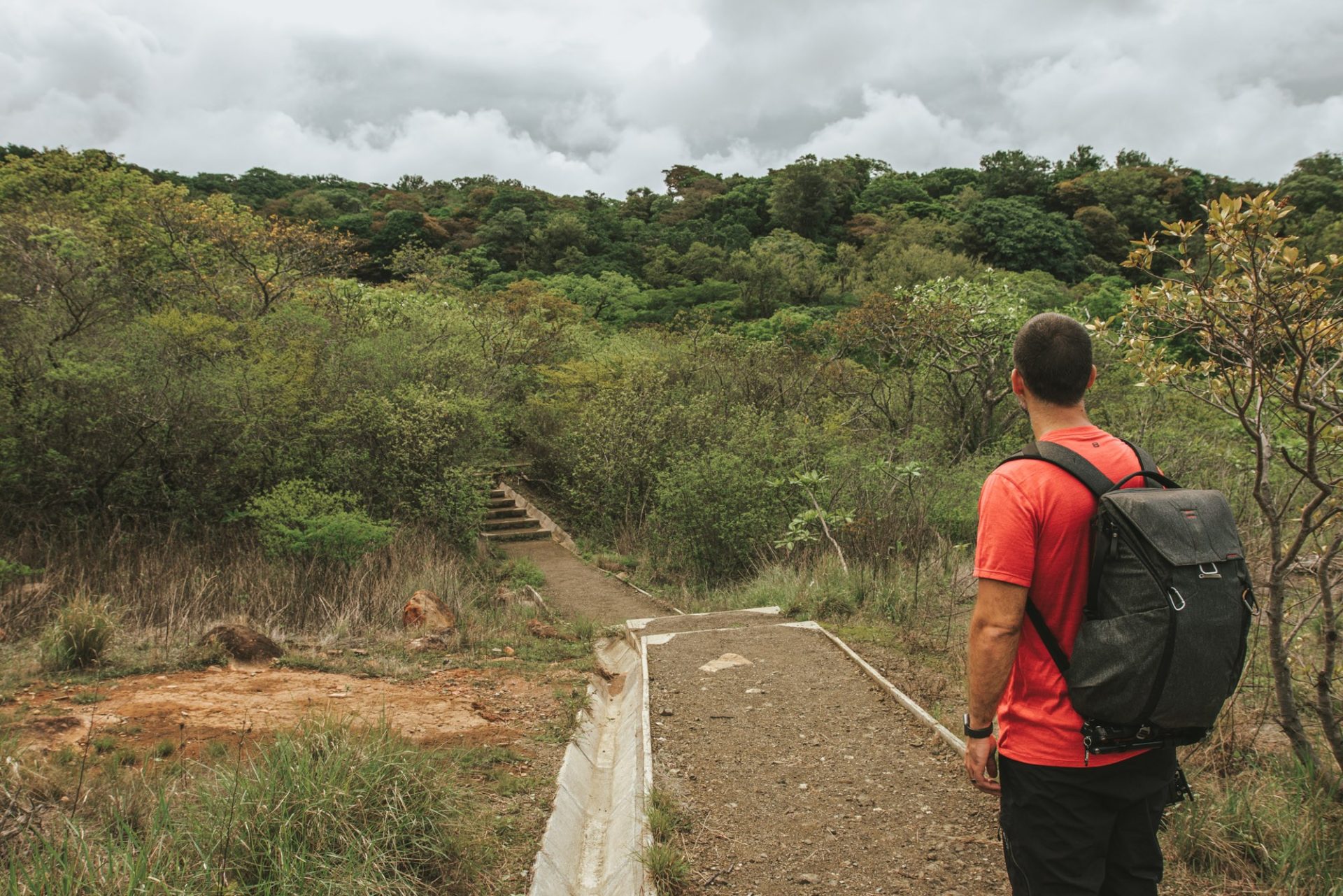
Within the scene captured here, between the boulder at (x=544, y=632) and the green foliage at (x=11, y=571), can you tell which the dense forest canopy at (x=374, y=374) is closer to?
the green foliage at (x=11, y=571)

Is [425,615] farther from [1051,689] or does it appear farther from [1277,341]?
[1277,341]

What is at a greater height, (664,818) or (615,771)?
(664,818)

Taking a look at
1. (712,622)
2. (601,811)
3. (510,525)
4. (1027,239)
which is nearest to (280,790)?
(601,811)

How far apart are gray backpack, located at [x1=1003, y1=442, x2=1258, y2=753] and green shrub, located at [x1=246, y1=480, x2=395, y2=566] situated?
9.63 m

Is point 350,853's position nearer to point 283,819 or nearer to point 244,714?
point 283,819

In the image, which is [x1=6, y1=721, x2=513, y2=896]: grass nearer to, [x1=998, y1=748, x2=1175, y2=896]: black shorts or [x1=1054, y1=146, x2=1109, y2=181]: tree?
[x1=998, y1=748, x2=1175, y2=896]: black shorts

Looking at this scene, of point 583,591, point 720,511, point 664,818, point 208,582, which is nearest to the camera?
point 664,818

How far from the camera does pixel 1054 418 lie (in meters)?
2.14

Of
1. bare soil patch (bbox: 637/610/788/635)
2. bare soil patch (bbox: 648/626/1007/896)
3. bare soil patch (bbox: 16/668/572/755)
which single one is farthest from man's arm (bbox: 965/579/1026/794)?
bare soil patch (bbox: 637/610/788/635)

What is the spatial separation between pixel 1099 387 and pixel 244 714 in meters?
15.8

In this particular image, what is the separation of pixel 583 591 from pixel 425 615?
13.4ft

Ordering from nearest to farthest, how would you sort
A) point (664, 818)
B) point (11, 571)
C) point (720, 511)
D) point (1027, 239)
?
1. point (664, 818)
2. point (11, 571)
3. point (720, 511)
4. point (1027, 239)

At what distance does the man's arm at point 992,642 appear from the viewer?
79.1 inches

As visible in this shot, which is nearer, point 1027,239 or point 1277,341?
point 1277,341
